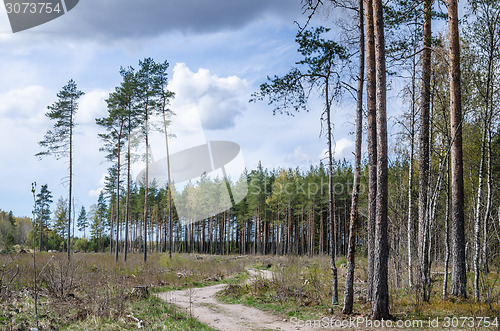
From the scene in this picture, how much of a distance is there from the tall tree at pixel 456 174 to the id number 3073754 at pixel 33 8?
32.1ft

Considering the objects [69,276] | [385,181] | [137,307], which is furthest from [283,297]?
[69,276]

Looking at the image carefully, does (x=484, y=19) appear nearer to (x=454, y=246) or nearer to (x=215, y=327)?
(x=454, y=246)

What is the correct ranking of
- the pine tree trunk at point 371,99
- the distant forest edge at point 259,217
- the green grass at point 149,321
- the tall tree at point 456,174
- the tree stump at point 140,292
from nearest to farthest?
the green grass at point 149,321 → the pine tree trunk at point 371,99 → the tall tree at point 456,174 → the tree stump at point 140,292 → the distant forest edge at point 259,217

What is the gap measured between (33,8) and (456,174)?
10921 mm

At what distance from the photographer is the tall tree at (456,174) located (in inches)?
365

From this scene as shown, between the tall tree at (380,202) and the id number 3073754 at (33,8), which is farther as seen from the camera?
the tall tree at (380,202)

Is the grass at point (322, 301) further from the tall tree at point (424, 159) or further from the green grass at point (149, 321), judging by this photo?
the green grass at point (149, 321)

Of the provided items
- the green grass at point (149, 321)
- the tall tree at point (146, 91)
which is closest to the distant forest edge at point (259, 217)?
the tall tree at point (146, 91)

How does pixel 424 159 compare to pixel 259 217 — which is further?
pixel 259 217

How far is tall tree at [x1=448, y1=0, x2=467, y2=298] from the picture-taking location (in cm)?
928

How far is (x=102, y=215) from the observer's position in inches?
2562

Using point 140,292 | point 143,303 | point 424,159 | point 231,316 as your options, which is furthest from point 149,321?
point 424,159

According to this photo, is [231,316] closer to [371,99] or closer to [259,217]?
[371,99]

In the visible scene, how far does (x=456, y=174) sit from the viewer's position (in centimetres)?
973
